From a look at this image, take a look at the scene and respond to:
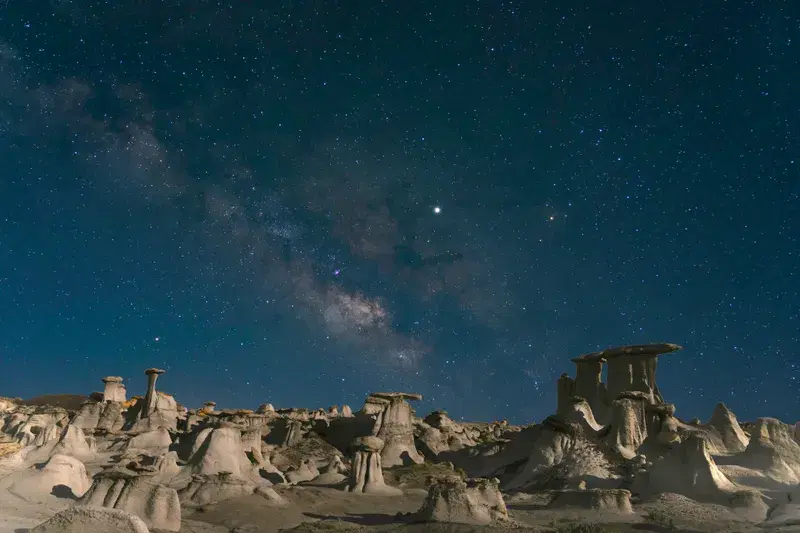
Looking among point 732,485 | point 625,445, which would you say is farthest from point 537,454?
point 732,485

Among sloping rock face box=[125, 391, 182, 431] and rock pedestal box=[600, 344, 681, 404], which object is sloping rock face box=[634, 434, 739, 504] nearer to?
rock pedestal box=[600, 344, 681, 404]

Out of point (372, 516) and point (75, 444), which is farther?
point (75, 444)

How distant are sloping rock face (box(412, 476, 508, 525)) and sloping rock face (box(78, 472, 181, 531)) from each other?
689 cm

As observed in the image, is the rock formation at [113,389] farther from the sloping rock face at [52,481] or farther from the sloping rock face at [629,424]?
the sloping rock face at [629,424]

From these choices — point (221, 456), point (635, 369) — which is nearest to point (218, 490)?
point (221, 456)

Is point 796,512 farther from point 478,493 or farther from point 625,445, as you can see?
point 625,445

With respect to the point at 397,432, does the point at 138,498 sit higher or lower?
lower

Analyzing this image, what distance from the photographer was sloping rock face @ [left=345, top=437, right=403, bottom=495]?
72.4 feet

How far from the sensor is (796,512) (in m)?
14.6

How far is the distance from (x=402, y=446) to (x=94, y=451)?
15739 millimetres

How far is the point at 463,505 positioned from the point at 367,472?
8.26 m

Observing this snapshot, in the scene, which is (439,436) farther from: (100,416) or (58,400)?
(58,400)

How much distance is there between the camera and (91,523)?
22.4ft

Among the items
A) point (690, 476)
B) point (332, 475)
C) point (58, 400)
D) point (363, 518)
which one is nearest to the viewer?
point (363, 518)
